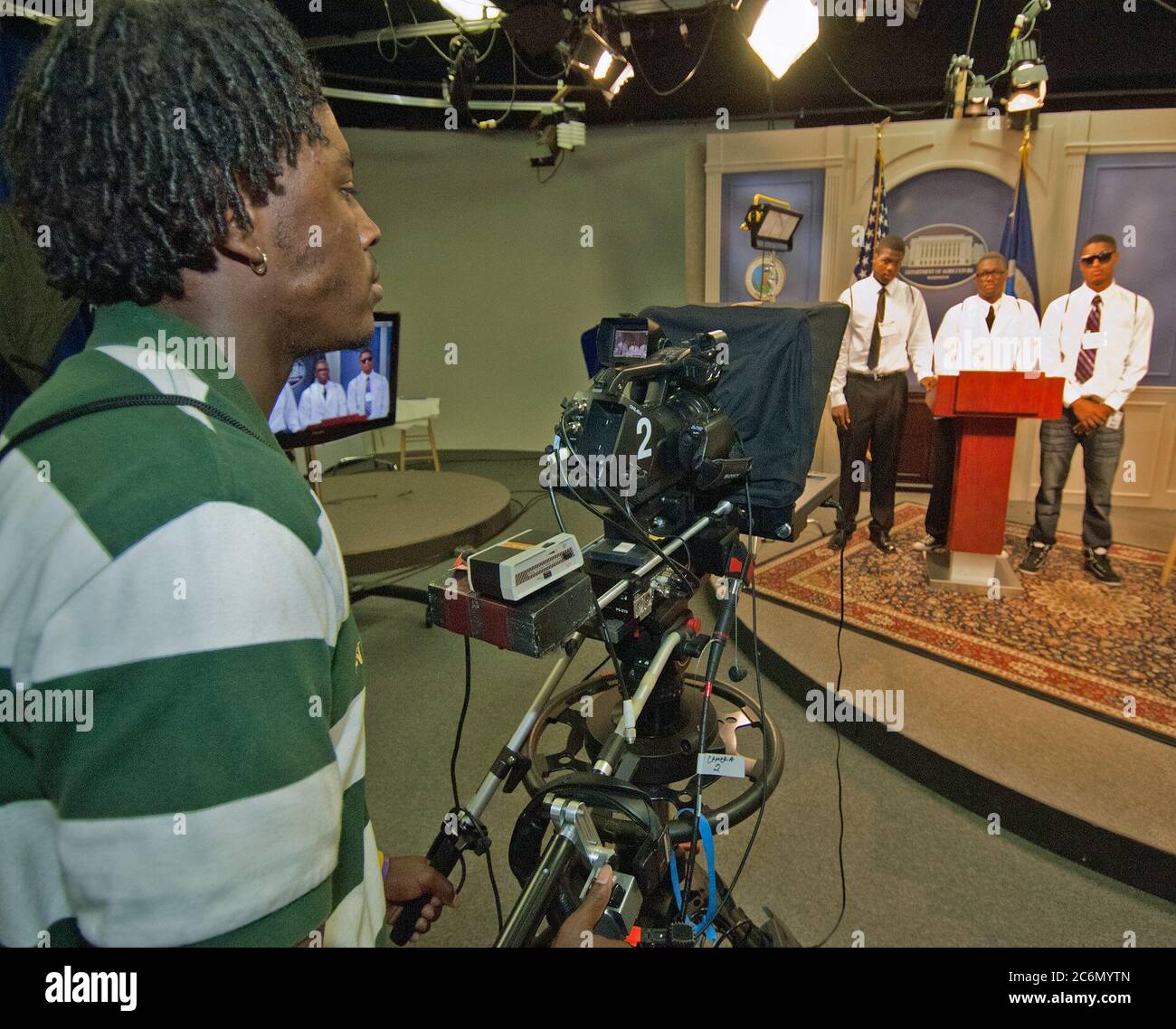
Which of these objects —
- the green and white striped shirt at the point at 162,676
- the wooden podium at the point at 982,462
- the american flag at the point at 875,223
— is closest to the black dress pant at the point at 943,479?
the wooden podium at the point at 982,462

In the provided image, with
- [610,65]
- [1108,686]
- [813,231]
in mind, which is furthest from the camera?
[813,231]

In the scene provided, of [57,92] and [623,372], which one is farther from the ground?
[57,92]

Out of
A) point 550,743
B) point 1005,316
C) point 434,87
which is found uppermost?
point 434,87

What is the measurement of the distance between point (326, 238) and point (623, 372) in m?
0.51

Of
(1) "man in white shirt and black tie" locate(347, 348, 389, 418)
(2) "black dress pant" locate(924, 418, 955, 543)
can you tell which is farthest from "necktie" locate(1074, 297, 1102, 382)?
(1) "man in white shirt and black tie" locate(347, 348, 389, 418)

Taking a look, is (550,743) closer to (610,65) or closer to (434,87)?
(610,65)

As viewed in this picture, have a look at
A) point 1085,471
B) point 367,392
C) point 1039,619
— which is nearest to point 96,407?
point 367,392

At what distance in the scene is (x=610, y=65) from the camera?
12.9 feet

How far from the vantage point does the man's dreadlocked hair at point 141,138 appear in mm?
494

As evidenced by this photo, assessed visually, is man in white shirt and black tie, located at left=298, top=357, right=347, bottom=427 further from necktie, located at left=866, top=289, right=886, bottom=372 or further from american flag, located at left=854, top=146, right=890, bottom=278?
american flag, located at left=854, top=146, right=890, bottom=278

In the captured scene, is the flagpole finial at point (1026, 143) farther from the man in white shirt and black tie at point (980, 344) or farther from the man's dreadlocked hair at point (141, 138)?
the man's dreadlocked hair at point (141, 138)

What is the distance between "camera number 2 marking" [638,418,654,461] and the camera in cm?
104
